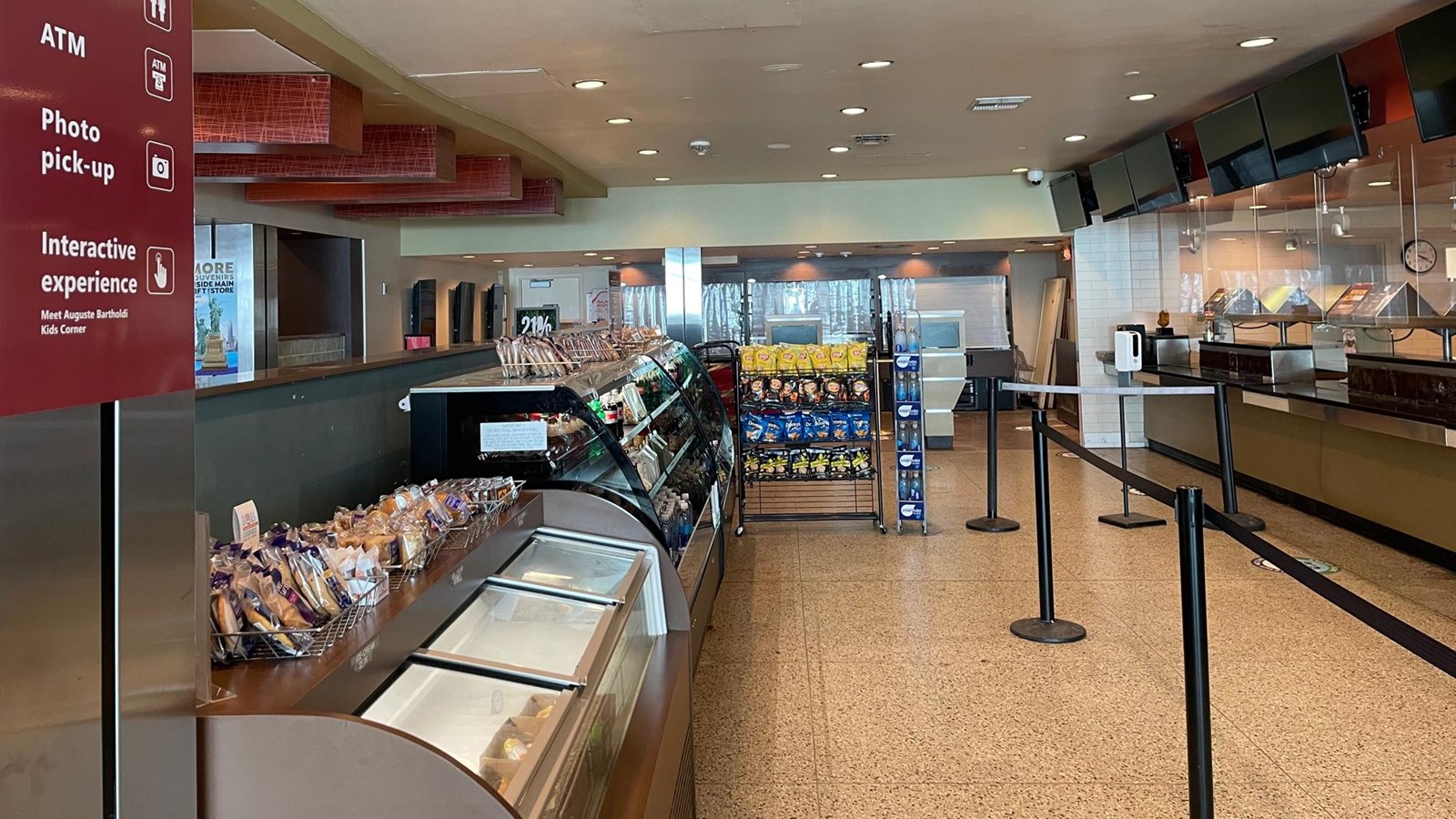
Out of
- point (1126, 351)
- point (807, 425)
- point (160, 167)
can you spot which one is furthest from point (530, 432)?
point (1126, 351)

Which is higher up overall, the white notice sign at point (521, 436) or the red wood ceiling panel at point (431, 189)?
the red wood ceiling panel at point (431, 189)

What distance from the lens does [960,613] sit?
14.9 ft

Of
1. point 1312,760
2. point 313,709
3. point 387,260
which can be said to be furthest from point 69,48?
point 387,260

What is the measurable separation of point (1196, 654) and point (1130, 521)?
13.8ft

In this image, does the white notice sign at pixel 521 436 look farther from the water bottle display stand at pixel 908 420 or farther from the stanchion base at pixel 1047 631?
the water bottle display stand at pixel 908 420

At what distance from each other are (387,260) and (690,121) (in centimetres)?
462

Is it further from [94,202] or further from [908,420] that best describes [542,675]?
[908,420]

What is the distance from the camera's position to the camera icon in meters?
1.12

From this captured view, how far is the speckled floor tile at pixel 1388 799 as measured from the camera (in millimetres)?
2611

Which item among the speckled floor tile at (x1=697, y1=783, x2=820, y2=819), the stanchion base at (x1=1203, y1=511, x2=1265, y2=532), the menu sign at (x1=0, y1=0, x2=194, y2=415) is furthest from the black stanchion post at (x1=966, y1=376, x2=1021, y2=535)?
the menu sign at (x1=0, y1=0, x2=194, y2=415)

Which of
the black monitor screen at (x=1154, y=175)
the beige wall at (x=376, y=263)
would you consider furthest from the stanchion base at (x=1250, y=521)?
the beige wall at (x=376, y=263)

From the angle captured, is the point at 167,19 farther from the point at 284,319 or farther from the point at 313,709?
the point at 284,319

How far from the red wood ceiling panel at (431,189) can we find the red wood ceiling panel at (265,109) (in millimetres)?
2302

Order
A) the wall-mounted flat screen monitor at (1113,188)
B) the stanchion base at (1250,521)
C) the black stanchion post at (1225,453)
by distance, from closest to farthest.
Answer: the black stanchion post at (1225,453) → the stanchion base at (1250,521) → the wall-mounted flat screen monitor at (1113,188)
